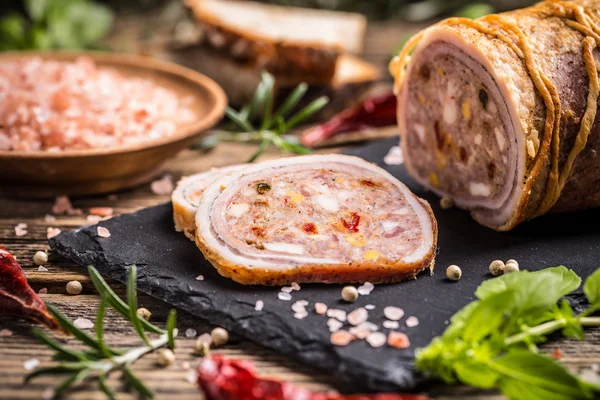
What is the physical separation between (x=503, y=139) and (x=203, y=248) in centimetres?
137

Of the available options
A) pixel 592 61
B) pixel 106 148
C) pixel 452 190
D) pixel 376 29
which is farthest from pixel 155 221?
pixel 376 29

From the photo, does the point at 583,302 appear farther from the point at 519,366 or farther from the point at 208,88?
the point at 208,88

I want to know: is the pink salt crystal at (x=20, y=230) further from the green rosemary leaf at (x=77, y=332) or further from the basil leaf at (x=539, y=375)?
the basil leaf at (x=539, y=375)

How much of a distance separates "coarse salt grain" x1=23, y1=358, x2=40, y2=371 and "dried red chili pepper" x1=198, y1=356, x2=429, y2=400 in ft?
1.96

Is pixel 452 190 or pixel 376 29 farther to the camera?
pixel 376 29

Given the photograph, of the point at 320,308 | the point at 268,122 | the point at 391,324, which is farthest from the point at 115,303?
the point at 268,122

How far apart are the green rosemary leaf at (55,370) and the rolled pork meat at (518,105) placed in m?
1.95

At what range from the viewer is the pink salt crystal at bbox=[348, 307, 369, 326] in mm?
2688

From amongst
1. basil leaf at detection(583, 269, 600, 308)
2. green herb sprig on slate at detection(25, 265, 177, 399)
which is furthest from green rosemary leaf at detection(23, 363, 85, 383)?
basil leaf at detection(583, 269, 600, 308)

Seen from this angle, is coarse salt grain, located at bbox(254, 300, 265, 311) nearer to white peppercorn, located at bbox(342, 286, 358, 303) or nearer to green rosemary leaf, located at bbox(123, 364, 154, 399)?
white peppercorn, located at bbox(342, 286, 358, 303)

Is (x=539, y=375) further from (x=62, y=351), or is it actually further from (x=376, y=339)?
(x=62, y=351)

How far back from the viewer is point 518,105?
3.13 meters

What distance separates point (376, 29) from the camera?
7.40m

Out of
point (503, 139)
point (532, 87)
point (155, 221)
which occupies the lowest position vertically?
point (155, 221)
